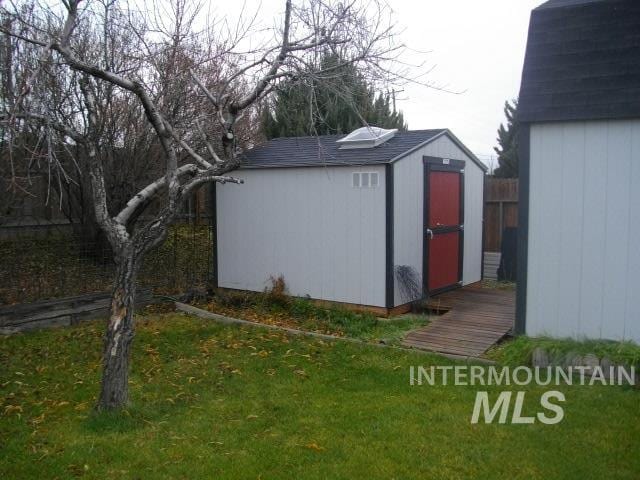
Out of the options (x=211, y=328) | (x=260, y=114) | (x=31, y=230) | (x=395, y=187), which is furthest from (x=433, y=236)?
(x=31, y=230)

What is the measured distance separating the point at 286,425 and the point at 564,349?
115 inches

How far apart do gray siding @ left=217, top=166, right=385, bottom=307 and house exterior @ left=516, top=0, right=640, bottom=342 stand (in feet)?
7.75

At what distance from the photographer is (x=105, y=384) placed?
196 inches

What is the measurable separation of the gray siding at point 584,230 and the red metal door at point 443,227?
9.52 ft

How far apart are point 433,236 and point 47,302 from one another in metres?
5.58

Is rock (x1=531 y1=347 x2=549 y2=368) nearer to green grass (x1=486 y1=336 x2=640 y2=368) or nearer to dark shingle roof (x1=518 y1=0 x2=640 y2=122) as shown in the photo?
green grass (x1=486 y1=336 x2=640 y2=368)

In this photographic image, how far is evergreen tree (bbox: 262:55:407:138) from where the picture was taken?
6.24 m

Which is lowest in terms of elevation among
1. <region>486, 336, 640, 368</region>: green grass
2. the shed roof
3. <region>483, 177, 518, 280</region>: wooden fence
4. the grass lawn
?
the grass lawn

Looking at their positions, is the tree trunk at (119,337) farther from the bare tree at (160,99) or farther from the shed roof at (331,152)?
the shed roof at (331,152)

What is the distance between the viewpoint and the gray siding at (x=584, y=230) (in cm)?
608

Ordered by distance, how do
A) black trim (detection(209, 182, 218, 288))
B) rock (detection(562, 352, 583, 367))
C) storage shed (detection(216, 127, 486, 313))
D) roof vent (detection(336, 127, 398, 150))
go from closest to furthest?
rock (detection(562, 352, 583, 367)), storage shed (detection(216, 127, 486, 313)), roof vent (detection(336, 127, 398, 150)), black trim (detection(209, 182, 218, 288))

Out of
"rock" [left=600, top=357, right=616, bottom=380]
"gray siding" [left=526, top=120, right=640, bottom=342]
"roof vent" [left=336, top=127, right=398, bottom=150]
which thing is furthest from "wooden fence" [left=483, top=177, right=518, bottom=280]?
"rock" [left=600, top=357, right=616, bottom=380]

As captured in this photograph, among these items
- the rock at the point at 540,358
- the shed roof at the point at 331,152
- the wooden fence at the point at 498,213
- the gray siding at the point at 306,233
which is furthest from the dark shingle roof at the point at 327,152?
the wooden fence at the point at 498,213

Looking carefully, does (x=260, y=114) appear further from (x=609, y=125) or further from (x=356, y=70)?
(x=609, y=125)
